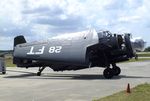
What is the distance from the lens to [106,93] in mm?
16453

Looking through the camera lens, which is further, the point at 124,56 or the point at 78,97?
the point at 124,56

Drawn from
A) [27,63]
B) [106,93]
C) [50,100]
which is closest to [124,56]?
[27,63]

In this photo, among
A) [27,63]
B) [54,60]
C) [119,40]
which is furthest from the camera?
[27,63]

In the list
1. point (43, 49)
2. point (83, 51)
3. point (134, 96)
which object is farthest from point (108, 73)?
point (134, 96)

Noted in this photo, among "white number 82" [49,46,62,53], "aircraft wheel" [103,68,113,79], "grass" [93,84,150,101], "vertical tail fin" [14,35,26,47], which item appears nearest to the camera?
"grass" [93,84,150,101]

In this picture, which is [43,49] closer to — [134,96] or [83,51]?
[83,51]

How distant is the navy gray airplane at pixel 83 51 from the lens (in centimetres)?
2472

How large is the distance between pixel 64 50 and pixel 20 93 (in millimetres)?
9433

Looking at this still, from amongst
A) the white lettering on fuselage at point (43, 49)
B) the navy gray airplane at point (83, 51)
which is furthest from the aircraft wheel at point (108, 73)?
the white lettering on fuselage at point (43, 49)

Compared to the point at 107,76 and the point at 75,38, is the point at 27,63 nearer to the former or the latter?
the point at 75,38

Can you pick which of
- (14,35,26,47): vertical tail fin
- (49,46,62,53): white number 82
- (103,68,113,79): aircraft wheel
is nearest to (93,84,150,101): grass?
(103,68,113,79): aircraft wheel

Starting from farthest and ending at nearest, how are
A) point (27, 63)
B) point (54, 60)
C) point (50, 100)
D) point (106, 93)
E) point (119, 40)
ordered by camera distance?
point (27, 63), point (54, 60), point (119, 40), point (106, 93), point (50, 100)

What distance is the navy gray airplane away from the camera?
2472 cm

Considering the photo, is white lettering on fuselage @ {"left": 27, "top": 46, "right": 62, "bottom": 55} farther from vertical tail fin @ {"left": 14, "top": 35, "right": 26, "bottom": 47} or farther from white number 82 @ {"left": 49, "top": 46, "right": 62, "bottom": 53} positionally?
vertical tail fin @ {"left": 14, "top": 35, "right": 26, "bottom": 47}
